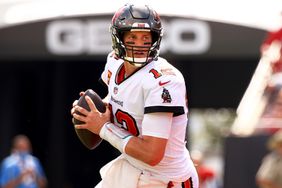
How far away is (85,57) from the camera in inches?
657

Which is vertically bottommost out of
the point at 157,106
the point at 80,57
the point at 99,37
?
the point at 80,57

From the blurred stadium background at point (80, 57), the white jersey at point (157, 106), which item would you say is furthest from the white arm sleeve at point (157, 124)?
the blurred stadium background at point (80, 57)

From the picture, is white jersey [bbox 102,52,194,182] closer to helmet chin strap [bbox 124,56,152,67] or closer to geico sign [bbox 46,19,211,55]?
helmet chin strap [bbox 124,56,152,67]

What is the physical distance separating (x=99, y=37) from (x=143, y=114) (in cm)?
1031

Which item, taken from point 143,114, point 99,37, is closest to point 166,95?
point 143,114

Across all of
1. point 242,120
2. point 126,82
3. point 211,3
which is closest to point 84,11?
point 211,3

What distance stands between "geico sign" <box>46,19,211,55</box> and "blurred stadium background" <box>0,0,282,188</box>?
16mm

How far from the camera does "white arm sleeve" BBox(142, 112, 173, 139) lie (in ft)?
19.9

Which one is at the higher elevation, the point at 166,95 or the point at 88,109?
the point at 166,95

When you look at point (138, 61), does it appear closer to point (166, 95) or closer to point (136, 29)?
point (136, 29)

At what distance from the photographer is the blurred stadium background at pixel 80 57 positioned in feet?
53.2

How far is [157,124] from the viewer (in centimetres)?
604

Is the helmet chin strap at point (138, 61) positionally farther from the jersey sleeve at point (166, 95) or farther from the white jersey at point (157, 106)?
the jersey sleeve at point (166, 95)

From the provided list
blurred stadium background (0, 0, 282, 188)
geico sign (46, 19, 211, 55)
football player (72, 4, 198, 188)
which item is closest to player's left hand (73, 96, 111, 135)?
football player (72, 4, 198, 188)
